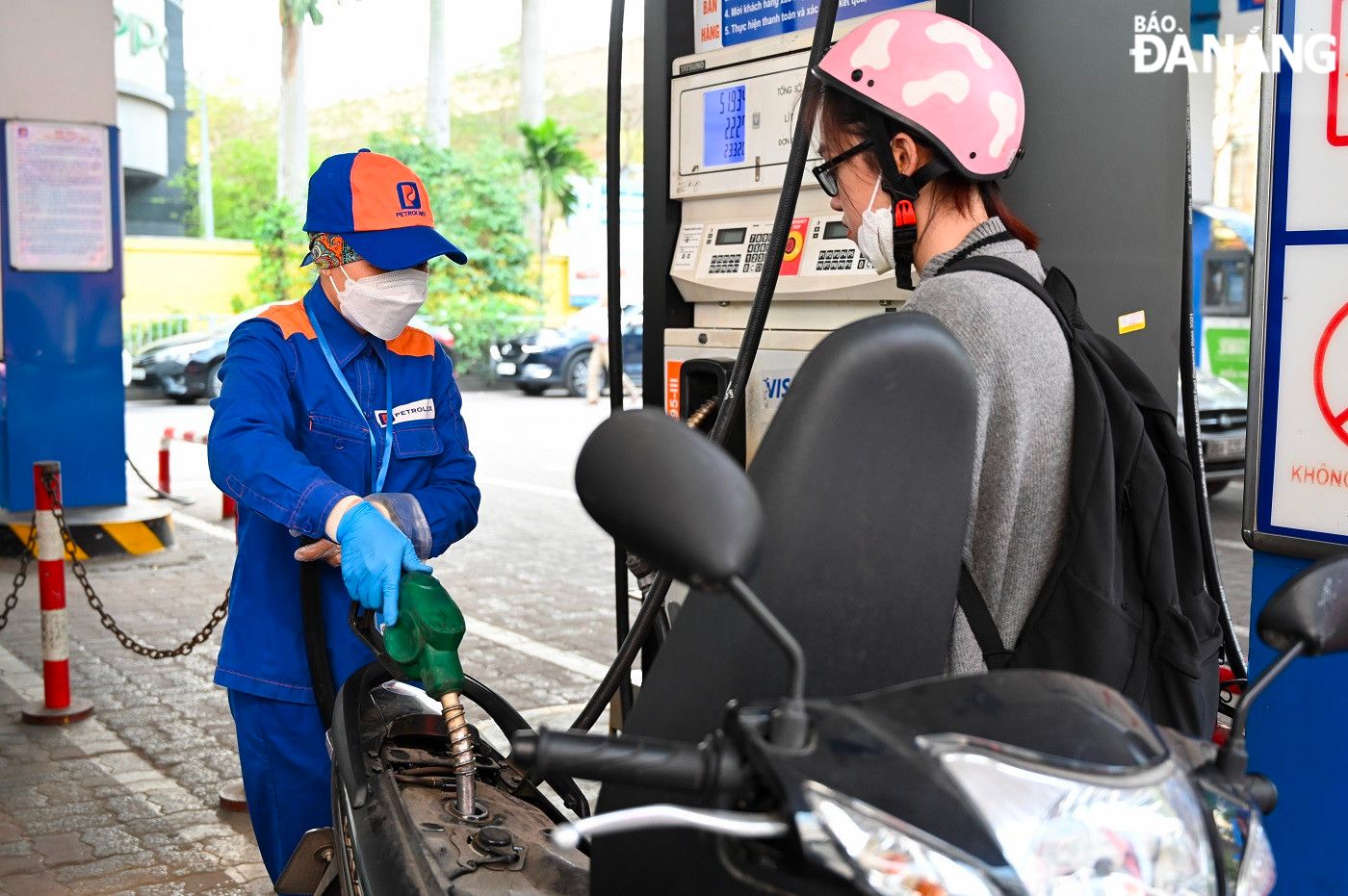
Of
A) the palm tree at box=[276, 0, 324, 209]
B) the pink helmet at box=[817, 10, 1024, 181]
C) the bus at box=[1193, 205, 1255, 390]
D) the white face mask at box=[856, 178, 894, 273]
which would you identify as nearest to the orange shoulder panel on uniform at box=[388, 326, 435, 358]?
the white face mask at box=[856, 178, 894, 273]

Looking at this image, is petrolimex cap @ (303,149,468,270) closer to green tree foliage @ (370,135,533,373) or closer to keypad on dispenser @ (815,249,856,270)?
keypad on dispenser @ (815,249,856,270)

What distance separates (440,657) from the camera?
2381 mm

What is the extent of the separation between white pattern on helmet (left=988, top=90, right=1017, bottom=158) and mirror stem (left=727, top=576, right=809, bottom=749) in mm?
1147

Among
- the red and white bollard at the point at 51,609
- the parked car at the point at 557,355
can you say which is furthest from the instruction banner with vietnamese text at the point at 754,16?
the parked car at the point at 557,355

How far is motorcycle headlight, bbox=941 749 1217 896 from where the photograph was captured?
1.33 meters

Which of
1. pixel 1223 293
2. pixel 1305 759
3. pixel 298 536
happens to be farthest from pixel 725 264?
pixel 1223 293

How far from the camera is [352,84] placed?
7538 cm

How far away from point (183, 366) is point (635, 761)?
833 inches

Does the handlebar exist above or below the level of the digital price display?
below

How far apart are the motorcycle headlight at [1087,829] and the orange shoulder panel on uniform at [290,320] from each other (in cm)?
211

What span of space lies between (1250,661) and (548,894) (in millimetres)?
1818

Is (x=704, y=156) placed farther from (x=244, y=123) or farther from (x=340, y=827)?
(x=244, y=123)

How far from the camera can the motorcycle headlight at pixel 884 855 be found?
4.20ft

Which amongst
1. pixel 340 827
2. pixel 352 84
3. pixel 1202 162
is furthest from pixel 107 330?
pixel 352 84
